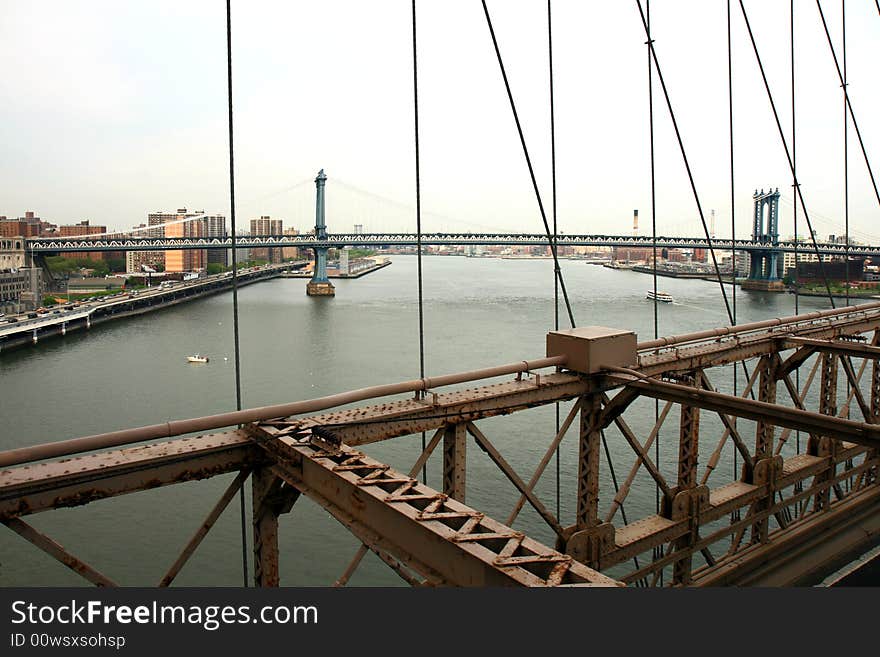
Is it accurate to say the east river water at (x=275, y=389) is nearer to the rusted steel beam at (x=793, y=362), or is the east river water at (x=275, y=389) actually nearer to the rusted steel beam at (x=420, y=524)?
the rusted steel beam at (x=793, y=362)

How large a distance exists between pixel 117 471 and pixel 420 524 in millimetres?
968

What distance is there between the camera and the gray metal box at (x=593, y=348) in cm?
325

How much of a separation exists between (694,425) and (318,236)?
1388 inches

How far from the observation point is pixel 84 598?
4.99 ft

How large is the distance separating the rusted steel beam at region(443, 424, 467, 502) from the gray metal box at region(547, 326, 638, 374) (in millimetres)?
707

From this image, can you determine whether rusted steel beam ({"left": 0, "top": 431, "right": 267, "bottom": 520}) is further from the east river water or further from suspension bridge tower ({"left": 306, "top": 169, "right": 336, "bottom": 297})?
suspension bridge tower ({"left": 306, "top": 169, "right": 336, "bottom": 297})

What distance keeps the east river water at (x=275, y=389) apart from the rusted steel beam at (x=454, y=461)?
394 cm

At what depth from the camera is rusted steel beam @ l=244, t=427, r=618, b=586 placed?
155 cm

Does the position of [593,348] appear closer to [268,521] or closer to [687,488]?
[687,488]

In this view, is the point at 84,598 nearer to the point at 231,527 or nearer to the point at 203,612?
the point at 203,612

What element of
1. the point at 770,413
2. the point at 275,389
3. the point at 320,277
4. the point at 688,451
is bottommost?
the point at 275,389

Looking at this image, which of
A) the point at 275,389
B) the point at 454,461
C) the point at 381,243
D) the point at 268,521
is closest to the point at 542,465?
the point at 454,461

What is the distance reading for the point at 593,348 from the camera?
10.7ft

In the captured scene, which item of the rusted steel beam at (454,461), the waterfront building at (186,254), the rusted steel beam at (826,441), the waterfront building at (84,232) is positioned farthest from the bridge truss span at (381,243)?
the rusted steel beam at (454,461)
